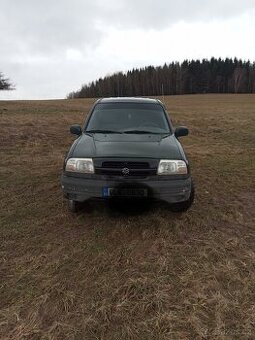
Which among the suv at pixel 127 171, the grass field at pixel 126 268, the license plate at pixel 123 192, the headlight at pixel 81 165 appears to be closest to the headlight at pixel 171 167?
the suv at pixel 127 171

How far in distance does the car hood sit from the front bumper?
12.5 inches

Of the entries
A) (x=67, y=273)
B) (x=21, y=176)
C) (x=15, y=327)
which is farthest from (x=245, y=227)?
(x=21, y=176)

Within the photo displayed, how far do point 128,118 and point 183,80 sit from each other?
3643 inches

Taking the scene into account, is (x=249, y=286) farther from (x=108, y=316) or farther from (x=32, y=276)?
(x=32, y=276)

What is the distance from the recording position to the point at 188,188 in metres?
5.13

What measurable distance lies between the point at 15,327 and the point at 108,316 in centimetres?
76

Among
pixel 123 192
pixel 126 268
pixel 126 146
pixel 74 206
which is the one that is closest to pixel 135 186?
pixel 123 192

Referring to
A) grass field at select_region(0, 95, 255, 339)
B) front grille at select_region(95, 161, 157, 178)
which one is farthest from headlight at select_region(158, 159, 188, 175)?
grass field at select_region(0, 95, 255, 339)

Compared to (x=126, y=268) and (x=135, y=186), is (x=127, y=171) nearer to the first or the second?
(x=135, y=186)

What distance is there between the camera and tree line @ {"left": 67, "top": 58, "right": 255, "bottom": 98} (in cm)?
9519

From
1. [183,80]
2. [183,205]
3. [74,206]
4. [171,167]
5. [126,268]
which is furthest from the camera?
[183,80]

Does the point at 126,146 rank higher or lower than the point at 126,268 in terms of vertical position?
higher

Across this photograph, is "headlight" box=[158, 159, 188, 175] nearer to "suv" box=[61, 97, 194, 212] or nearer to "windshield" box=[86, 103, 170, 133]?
"suv" box=[61, 97, 194, 212]

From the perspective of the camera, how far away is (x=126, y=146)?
5.28 m
